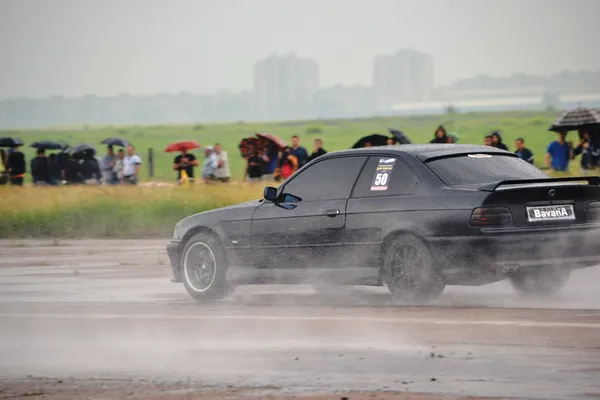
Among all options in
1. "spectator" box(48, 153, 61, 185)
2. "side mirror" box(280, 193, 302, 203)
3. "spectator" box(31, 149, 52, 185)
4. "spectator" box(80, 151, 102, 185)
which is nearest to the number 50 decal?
"side mirror" box(280, 193, 302, 203)

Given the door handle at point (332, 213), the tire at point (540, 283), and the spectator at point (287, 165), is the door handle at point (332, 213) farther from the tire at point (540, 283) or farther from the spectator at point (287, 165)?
the spectator at point (287, 165)

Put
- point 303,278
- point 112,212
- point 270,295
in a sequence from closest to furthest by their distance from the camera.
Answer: point 303,278
point 270,295
point 112,212

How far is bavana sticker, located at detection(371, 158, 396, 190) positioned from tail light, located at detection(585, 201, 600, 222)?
76.9 inches

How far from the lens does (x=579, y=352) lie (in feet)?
31.7

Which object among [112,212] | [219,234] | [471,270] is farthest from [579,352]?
[112,212]

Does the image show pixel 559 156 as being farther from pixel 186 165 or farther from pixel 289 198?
pixel 289 198

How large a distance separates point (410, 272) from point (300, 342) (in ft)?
8.63

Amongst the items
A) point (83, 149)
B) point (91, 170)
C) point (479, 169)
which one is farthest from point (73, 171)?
point (479, 169)

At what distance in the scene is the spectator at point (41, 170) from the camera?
1448 inches

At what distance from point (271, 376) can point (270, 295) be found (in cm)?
628

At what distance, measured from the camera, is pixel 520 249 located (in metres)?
12.8

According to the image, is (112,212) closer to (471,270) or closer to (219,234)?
(219,234)

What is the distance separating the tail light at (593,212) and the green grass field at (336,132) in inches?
3252

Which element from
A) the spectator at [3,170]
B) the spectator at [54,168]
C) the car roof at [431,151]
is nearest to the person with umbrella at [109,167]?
the spectator at [54,168]
